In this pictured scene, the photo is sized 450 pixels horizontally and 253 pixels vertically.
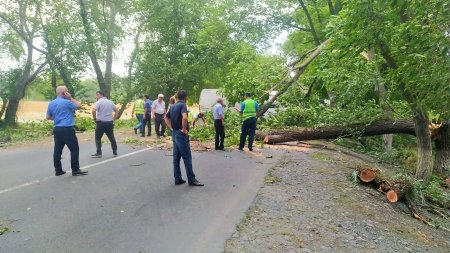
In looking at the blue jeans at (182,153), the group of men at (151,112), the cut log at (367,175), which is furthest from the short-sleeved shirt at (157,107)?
the cut log at (367,175)

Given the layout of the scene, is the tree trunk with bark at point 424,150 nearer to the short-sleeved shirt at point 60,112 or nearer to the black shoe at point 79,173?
the black shoe at point 79,173

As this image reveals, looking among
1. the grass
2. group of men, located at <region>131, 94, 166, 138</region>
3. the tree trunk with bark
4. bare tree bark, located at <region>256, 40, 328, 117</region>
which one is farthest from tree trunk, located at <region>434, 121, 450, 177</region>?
the grass

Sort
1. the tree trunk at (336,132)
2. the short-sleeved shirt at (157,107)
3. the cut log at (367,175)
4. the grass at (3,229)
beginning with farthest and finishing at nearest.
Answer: the short-sleeved shirt at (157,107), the tree trunk at (336,132), the cut log at (367,175), the grass at (3,229)

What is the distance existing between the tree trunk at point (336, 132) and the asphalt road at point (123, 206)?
13.0 feet

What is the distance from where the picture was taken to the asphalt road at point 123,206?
4.46m

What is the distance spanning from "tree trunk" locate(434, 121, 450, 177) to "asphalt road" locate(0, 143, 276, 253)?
6.20 metres

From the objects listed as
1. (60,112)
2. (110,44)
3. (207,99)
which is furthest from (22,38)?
(60,112)

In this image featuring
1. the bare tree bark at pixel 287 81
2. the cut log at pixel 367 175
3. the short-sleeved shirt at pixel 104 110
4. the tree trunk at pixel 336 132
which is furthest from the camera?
the bare tree bark at pixel 287 81

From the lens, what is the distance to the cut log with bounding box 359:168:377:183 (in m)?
8.66

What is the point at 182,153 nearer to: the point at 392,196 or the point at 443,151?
the point at 392,196

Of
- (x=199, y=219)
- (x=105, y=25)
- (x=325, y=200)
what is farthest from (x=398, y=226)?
(x=105, y=25)

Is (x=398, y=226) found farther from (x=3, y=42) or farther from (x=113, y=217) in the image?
(x=3, y=42)

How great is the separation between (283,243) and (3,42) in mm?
24780

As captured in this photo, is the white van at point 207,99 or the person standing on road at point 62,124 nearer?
the person standing on road at point 62,124
